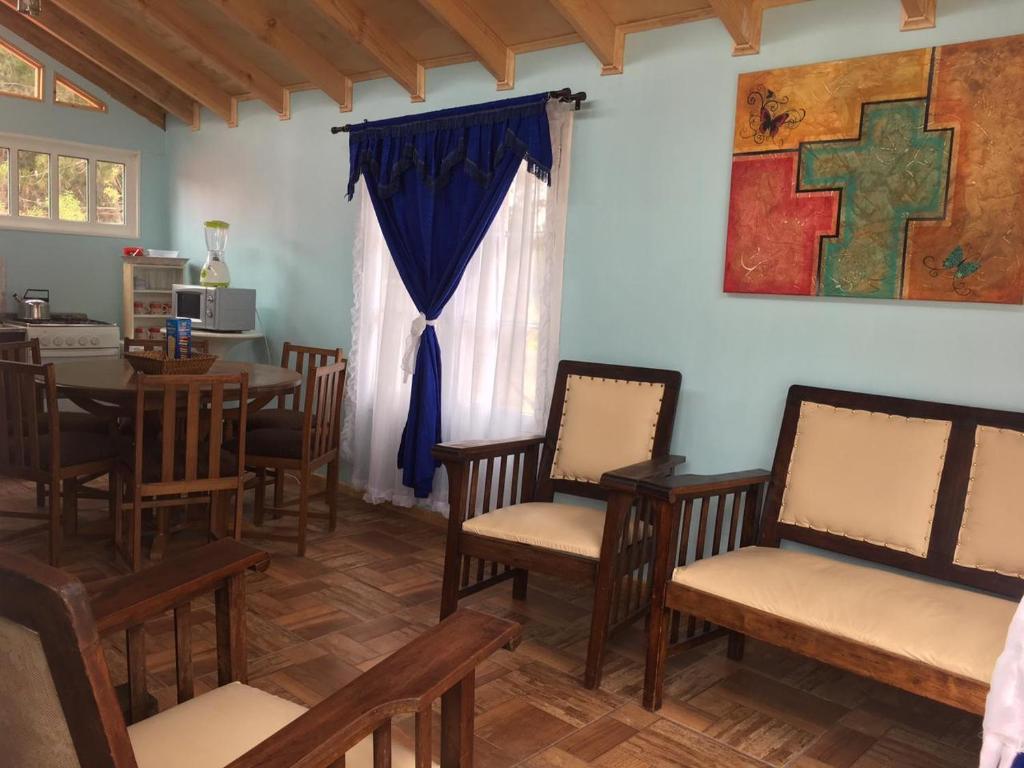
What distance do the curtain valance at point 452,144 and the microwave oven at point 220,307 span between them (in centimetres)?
116

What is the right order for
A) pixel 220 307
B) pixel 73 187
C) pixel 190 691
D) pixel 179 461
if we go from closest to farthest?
pixel 190 691, pixel 179 461, pixel 220 307, pixel 73 187

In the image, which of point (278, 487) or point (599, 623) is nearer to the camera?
point (599, 623)

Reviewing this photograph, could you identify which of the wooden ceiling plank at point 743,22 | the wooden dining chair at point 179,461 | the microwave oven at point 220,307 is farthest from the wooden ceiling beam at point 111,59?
the wooden ceiling plank at point 743,22

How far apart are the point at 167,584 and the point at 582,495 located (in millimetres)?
1899

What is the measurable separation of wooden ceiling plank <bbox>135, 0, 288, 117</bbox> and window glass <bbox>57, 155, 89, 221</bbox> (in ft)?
5.58

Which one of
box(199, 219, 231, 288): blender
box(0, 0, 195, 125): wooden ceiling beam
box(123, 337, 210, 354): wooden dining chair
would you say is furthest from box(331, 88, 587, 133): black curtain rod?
box(0, 0, 195, 125): wooden ceiling beam

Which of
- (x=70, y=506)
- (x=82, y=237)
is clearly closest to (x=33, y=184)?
(x=82, y=237)

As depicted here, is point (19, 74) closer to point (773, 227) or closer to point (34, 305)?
point (34, 305)

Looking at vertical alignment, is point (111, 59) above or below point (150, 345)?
above

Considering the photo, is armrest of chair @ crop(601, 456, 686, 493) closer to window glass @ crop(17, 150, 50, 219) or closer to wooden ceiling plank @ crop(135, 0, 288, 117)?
wooden ceiling plank @ crop(135, 0, 288, 117)

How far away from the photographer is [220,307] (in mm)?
4945

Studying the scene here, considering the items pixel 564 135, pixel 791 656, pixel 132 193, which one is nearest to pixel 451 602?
pixel 791 656

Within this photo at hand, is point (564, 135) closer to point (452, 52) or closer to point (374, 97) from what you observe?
point (452, 52)

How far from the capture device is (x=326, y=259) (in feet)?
15.6
